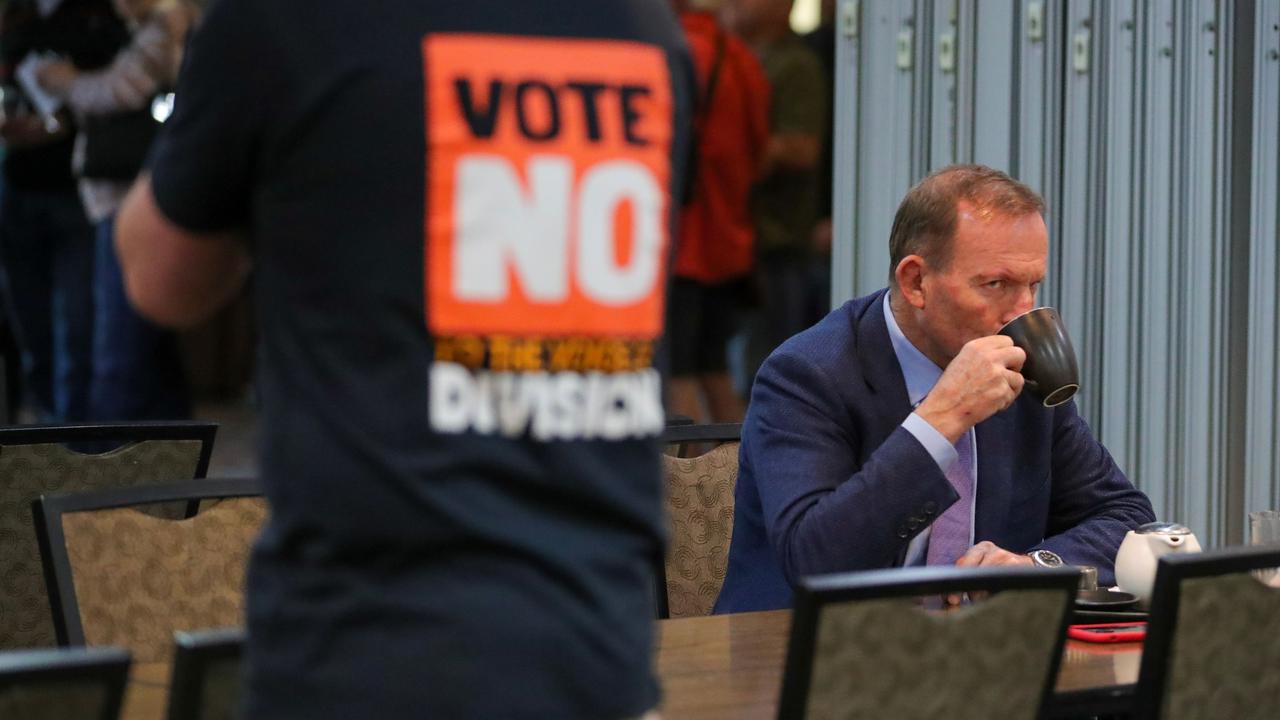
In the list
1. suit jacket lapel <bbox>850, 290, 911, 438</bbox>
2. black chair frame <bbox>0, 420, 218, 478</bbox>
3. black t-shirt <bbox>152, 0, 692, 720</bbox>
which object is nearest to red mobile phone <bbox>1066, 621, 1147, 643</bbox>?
suit jacket lapel <bbox>850, 290, 911, 438</bbox>

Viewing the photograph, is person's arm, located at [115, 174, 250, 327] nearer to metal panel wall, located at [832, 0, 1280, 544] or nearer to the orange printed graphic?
the orange printed graphic

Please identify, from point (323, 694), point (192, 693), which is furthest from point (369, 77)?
point (192, 693)

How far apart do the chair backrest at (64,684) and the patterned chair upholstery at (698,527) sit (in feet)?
5.40

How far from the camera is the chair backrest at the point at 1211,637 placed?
1.92 metres

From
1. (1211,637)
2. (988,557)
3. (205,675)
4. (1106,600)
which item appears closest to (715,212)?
(988,557)

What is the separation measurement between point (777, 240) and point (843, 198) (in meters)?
2.40

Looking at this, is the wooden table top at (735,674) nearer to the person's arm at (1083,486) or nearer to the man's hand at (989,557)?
the man's hand at (989,557)

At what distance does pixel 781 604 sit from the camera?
2.63m

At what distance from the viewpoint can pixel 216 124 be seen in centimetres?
134

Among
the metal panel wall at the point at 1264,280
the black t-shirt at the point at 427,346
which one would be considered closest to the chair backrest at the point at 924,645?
the black t-shirt at the point at 427,346

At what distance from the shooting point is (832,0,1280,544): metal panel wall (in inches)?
151

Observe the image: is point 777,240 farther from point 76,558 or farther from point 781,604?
point 76,558

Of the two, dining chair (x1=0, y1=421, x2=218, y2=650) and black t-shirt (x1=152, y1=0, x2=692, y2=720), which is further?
dining chair (x1=0, y1=421, x2=218, y2=650)

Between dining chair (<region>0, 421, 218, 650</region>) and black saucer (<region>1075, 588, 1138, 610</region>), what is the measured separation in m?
1.44
